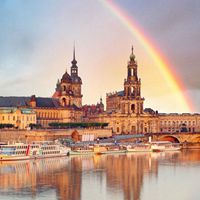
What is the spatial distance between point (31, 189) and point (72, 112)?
5002cm

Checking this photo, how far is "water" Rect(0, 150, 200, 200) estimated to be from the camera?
33.4 m

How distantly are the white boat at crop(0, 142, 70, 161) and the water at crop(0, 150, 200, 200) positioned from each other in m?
1.63

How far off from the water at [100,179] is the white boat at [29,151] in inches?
64.2

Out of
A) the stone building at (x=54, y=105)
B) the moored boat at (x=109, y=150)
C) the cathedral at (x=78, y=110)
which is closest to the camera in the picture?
the moored boat at (x=109, y=150)

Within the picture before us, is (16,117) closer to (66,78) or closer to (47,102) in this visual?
(47,102)

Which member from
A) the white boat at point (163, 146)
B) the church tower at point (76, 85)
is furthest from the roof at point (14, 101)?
the white boat at point (163, 146)

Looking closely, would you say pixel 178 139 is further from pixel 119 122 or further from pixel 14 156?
pixel 14 156

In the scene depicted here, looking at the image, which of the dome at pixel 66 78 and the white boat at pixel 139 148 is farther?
the dome at pixel 66 78

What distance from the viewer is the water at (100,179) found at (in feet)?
110

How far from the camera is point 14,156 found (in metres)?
52.2

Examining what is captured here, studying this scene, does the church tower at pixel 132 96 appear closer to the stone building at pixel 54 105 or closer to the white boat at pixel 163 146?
the stone building at pixel 54 105

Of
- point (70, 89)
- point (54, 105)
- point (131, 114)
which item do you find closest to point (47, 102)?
point (54, 105)

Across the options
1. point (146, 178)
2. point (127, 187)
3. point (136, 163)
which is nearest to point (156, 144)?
point (136, 163)

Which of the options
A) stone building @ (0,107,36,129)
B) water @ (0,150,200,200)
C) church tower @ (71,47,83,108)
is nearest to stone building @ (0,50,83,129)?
stone building @ (0,107,36,129)
